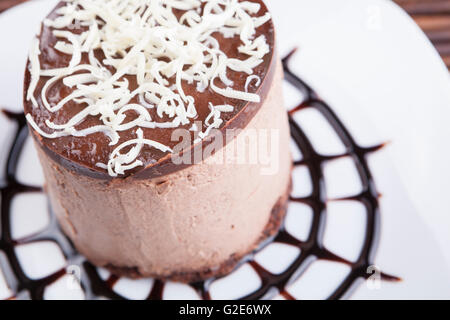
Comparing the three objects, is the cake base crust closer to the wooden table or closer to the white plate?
the white plate

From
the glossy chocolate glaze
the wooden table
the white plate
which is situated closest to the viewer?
the glossy chocolate glaze

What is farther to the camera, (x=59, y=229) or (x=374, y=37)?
(x=374, y=37)

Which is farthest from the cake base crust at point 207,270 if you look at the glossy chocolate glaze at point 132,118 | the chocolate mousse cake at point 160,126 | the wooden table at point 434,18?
the wooden table at point 434,18

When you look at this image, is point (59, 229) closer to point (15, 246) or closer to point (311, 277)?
point (15, 246)

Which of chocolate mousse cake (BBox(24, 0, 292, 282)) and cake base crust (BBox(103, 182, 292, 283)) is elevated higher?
chocolate mousse cake (BBox(24, 0, 292, 282))

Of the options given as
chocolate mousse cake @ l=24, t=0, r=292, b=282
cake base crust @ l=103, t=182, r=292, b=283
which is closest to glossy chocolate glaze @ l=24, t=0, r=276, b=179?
chocolate mousse cake @ l=24, t=0, r=292, b=282

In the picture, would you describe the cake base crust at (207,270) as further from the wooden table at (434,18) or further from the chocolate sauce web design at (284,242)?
the wooden table at (434,18)

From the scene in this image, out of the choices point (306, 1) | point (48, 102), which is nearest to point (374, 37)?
point (306, 1)
